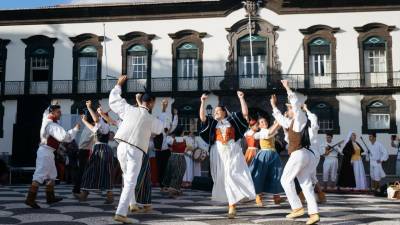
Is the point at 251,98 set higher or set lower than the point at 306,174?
higher

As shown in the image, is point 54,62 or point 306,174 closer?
point 306,174

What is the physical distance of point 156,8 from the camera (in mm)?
25922

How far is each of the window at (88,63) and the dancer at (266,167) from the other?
64.6 feet

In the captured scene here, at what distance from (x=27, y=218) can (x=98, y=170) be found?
2.25 meters

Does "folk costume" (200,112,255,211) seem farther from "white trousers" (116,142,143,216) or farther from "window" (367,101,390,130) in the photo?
"window" (367,101,390,130)


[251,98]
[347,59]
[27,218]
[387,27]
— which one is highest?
[387,27]

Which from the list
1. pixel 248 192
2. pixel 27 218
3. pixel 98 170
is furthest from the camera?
pixel 98 170

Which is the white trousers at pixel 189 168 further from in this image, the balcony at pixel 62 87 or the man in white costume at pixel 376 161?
the balcony at pixel 62 87

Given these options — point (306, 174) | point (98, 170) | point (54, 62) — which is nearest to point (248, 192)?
point (306, 174)

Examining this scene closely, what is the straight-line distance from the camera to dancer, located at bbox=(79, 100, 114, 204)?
7959 mm

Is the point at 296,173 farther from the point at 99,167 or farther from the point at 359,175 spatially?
the point at 359,175

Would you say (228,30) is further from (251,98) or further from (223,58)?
(251,98)

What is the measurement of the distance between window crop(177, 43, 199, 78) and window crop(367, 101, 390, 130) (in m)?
9.75

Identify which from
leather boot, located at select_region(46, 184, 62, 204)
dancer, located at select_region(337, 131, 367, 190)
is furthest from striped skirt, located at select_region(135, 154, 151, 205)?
dancer, located at select_region(337, 131, 367, 190)
